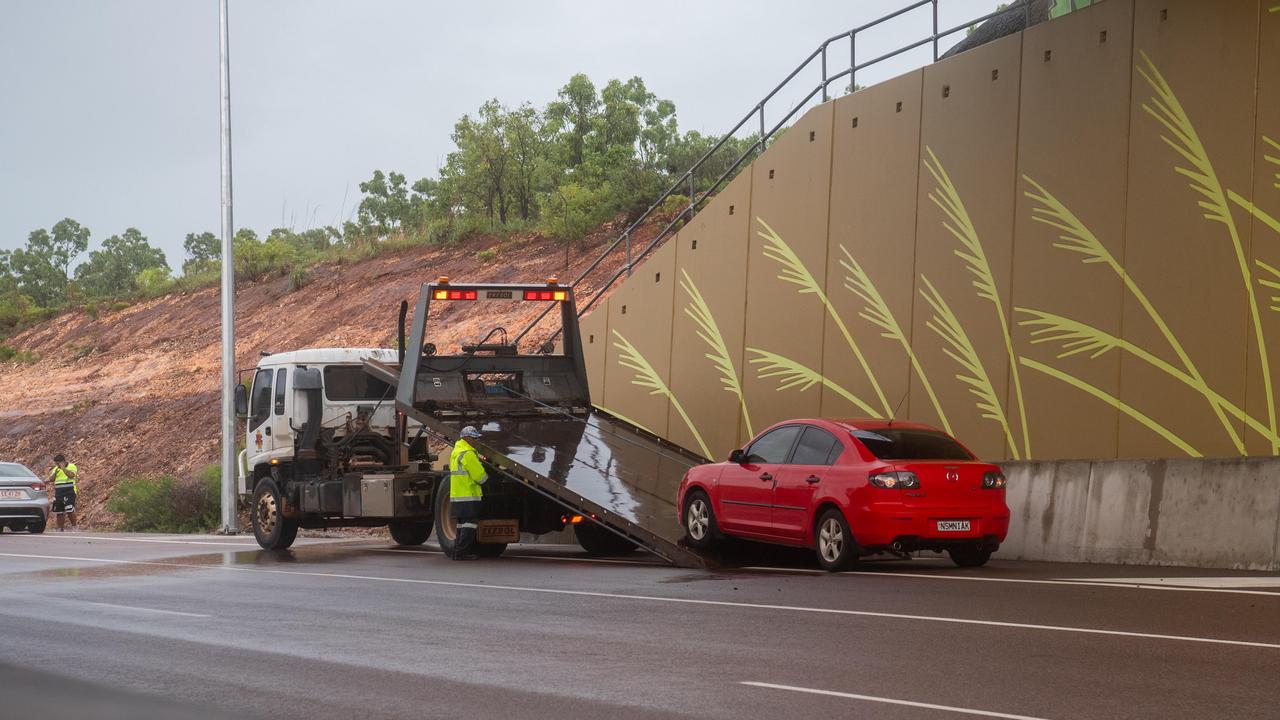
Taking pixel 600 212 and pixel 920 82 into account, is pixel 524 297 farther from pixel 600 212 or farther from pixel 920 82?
pixel 600 212

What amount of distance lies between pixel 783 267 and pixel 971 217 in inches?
152

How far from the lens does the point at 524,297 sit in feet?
67.6

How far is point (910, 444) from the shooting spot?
15.6 metres

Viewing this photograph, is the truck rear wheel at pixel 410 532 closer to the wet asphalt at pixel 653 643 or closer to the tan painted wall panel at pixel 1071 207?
the wet asphalt at pixel 653 643

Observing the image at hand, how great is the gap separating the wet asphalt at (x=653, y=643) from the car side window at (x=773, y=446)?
1195 mm

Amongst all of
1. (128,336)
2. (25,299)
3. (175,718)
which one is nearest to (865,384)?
(175,718)

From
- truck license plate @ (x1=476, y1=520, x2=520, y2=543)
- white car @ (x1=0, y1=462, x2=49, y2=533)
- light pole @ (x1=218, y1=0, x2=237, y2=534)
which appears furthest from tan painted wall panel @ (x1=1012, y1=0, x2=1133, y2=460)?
white car @ (x1=0, y1=462, x2=49, y2=533)

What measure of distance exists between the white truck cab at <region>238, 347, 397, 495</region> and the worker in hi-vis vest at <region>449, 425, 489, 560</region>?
3325 millimetres

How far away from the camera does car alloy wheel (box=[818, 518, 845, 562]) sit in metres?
15.3

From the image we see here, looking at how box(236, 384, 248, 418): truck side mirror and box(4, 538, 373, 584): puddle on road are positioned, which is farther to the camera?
box(236, 384, 248, 418): truck side mirror

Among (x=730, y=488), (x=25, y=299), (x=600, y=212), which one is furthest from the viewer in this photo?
(x=25, y=299)

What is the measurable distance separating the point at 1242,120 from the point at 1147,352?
2.68 meters

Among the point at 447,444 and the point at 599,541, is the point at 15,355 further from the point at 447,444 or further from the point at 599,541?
the point at 599,541

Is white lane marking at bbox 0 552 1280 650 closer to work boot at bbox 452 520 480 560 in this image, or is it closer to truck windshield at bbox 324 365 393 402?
work boot at bbox 452 520 480 560
